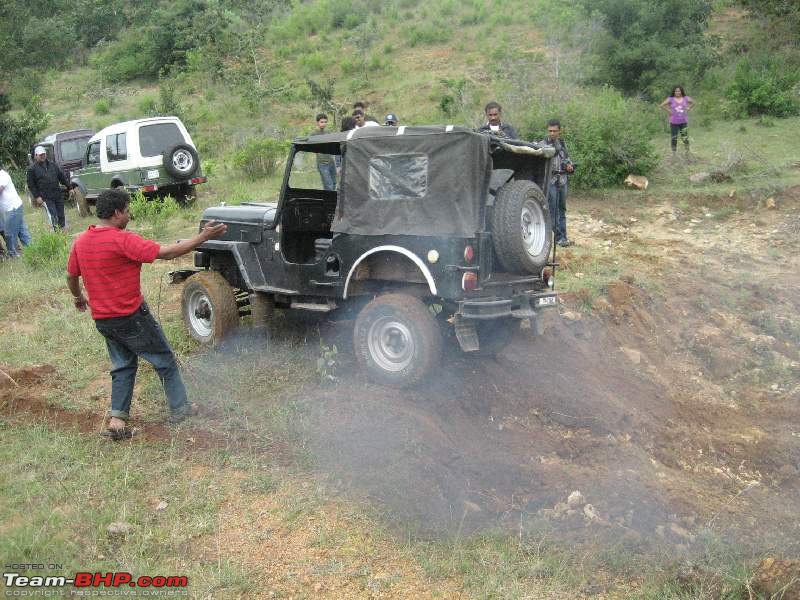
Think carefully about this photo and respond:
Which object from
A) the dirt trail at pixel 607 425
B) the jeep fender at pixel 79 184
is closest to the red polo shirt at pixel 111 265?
the dirt trail at pixel 607 425

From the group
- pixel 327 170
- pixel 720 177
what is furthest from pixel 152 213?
pixel 720 177

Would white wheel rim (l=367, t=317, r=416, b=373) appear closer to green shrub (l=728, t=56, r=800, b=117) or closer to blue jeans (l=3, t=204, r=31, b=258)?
blue jeans (l=3, t=204, r=31, b=258)

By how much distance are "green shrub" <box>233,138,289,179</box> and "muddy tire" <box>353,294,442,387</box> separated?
10485 mm

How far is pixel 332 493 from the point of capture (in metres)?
4.44

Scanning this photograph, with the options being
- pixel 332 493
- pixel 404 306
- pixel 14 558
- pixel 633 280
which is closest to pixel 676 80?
pixel 633 280

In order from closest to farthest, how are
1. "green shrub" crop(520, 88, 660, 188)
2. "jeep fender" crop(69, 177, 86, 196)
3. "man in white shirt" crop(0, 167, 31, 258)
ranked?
1. "man in white shirt" crop(0, 167, 31, 258)
2. "green shrub" crop(520, 88, 660, 188)
3. "jeep fender" crop(69, 177, 86, 196)

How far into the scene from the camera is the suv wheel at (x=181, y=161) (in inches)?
543

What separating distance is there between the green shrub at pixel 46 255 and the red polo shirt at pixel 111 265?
17.9 ft

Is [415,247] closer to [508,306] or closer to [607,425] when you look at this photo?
[508,306]

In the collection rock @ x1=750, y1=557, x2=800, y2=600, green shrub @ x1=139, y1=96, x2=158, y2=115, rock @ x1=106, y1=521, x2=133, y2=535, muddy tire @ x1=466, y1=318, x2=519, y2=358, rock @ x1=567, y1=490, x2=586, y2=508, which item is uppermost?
green shrub @ x1=139, y1=96, x2=158, y2=115

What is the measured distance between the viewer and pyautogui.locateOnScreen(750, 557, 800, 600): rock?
3.39m

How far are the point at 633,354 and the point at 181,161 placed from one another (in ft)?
32.7

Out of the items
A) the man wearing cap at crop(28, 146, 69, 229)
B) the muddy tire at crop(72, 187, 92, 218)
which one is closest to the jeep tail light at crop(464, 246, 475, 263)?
the man wearing cap at crop(28, 146, 69, 229)

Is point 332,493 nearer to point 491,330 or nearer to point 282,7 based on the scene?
point 491,330
